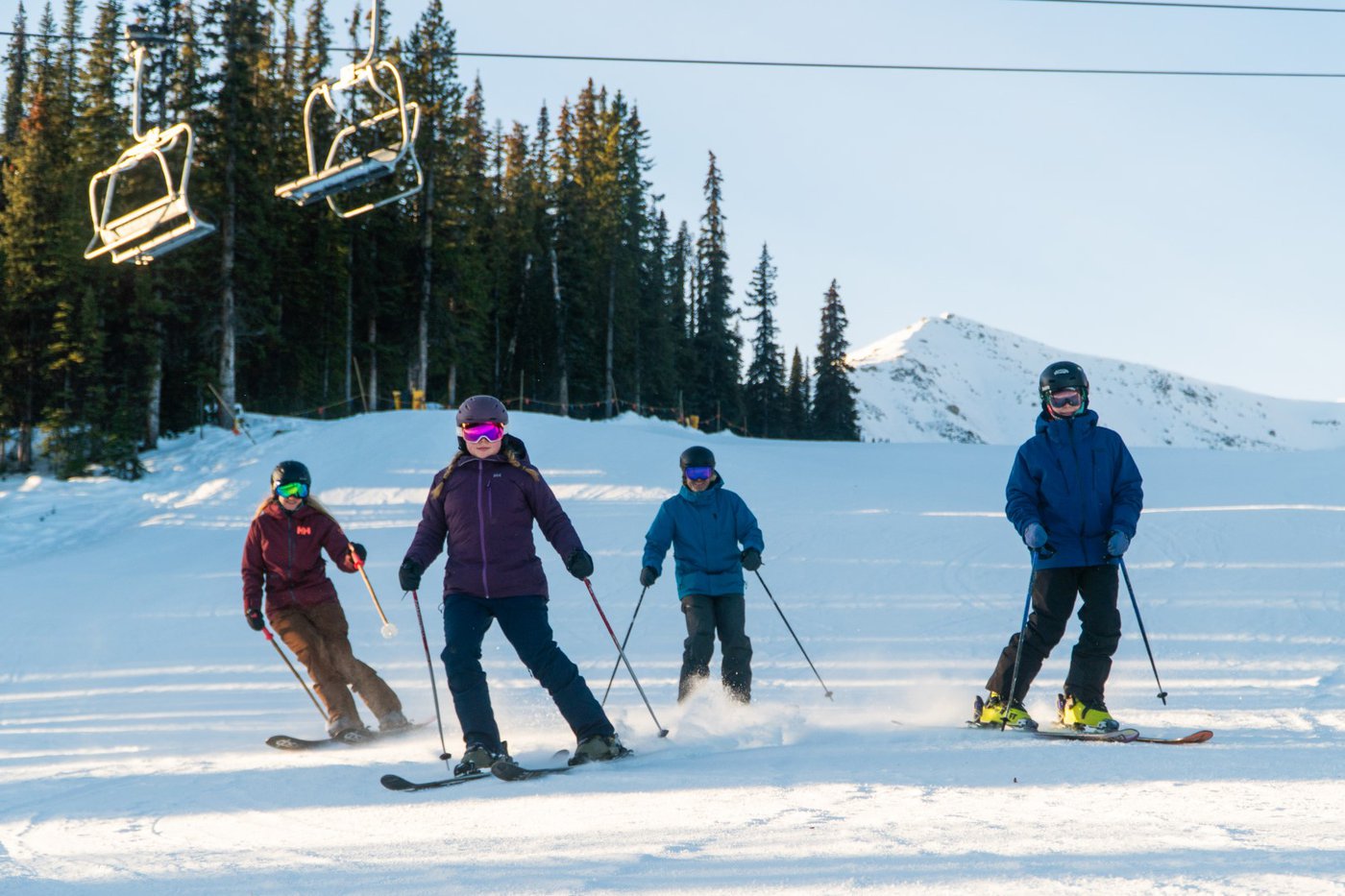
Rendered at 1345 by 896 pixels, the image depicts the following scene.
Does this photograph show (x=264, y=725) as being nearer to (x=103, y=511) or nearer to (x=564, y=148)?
(x=103, y=511)

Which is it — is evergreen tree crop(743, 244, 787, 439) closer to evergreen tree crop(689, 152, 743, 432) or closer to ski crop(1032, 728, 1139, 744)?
evergreen tree crop(689, 152, 743, 432)

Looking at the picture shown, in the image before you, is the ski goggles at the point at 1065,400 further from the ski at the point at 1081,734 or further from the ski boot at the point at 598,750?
the ski boot at the point at 598,750

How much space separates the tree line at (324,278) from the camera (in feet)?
95.1

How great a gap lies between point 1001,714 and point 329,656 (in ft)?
12.9

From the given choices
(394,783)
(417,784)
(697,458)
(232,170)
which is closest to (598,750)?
(417,784)

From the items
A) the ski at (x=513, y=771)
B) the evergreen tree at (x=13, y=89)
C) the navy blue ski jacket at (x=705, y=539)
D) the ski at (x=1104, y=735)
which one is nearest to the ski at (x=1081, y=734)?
the ski at (x=1104, y=735)

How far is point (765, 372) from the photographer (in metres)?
59.4

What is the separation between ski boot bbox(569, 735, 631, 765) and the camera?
16.8ft

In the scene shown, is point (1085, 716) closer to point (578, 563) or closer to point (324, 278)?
point (578, 563)

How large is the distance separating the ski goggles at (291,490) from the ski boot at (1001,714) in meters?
4.08

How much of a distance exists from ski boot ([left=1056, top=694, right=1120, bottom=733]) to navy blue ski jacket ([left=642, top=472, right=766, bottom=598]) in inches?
77.3

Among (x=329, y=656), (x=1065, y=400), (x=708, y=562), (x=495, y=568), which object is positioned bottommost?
(x=329, y=656)

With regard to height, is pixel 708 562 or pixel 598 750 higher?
pixel 708 562

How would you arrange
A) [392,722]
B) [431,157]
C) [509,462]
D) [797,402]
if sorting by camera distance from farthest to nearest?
[797,402] → [431,157] → [392,722] → [509,462]
